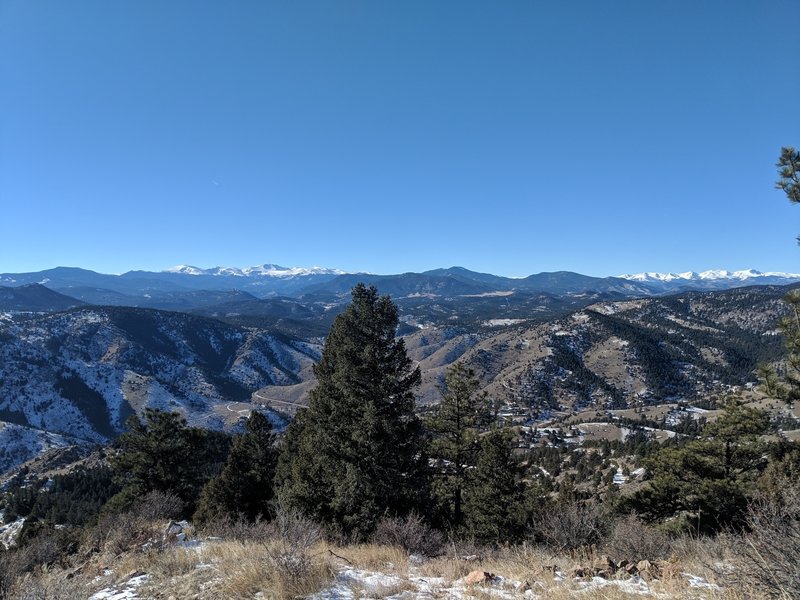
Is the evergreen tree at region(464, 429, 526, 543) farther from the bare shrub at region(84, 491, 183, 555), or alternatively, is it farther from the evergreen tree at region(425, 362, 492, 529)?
the bare shrub at region(84, 491, 183, 555)

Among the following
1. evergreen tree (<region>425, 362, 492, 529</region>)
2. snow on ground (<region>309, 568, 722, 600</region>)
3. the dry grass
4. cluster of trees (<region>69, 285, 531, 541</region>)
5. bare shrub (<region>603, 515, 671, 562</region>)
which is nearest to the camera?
snow on ground (<region>309, 568, 722, 600</region>)

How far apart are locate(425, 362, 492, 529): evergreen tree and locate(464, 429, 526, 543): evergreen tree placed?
689mm

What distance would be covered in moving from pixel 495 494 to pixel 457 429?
3730 millimetres

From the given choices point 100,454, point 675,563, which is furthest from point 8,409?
point 675,563

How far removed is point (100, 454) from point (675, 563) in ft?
491

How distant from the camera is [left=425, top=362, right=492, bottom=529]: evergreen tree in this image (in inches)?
881

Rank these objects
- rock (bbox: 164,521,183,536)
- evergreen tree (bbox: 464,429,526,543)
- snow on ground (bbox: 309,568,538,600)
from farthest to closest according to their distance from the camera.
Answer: evergreen tree (bbox: 464,429,526,543) → rock (bbox: 164,521,183,536) → snow on ground (bbox: 309,568,538,600)

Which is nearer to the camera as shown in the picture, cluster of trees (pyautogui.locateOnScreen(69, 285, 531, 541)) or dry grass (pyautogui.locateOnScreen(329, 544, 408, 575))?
dry grass (pyautogui.locateOnScreen(329, 544, 408, 575))

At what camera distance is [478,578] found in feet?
22.2

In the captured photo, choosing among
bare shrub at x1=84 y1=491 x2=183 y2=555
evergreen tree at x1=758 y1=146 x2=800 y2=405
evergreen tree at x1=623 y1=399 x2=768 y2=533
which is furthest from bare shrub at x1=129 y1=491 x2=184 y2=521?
evergreen tree at x1=623 y1=399 x2=768 y2=533

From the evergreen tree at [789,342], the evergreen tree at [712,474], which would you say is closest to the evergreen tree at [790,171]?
the evergreen tree at [789,342]

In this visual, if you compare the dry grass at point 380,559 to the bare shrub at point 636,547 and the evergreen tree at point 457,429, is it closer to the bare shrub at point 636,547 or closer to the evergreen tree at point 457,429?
the bare shrub at point 636,547

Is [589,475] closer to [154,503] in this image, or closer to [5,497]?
[154,503]

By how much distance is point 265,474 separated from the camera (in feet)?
106
